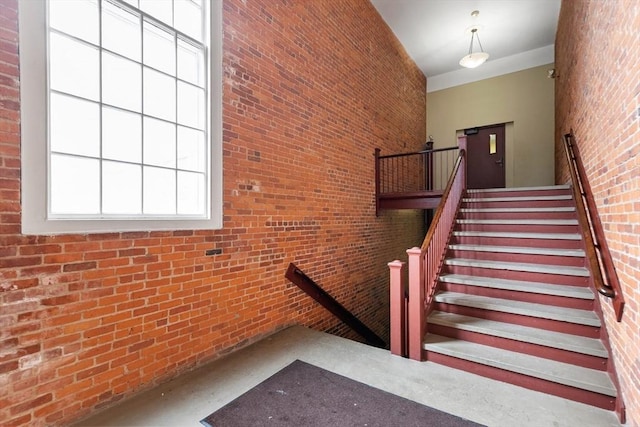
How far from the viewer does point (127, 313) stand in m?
1.97

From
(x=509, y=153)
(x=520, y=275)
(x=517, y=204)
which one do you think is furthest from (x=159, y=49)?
(x=509, y=153)

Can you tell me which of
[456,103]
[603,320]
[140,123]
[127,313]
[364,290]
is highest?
[456,103]

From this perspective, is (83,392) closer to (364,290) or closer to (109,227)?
(109,227)

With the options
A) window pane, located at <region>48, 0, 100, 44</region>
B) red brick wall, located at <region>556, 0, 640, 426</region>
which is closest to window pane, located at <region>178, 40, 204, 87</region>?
window pane, located at <region>48, 0, 100, 44</region>

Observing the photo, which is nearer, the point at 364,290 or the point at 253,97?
the point at 253,97

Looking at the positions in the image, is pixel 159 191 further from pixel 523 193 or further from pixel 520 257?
pixel 523 193

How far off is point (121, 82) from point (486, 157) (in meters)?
7.78

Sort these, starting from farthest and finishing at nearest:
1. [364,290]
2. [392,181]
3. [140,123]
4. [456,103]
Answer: [456,103], [392,181], [364,290], [140,123]

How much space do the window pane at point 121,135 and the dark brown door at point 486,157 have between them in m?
7.15

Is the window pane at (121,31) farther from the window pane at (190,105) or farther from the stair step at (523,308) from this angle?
the stair step at (523,308)

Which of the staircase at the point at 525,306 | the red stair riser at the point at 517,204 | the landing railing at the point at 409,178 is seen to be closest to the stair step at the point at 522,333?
the staircase at the point at 525,306

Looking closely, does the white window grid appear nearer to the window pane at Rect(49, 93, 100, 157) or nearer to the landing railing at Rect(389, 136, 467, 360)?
the window pane at Rect(49, 93, 100, 157)

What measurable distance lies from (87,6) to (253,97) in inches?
52.3

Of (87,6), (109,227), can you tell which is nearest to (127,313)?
(109,227)
